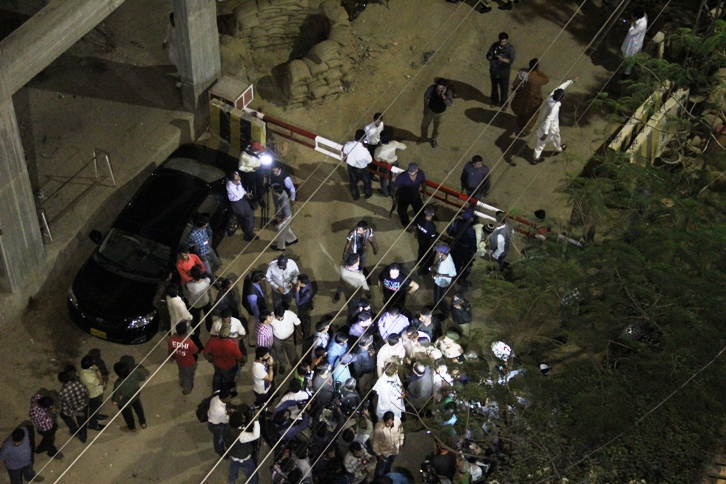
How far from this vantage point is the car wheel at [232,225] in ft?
55.4

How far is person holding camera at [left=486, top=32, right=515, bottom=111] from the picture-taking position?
60.1ft

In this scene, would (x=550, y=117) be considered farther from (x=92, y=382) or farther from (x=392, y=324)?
(x=92, y=382)

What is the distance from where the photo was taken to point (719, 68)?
62.6ft

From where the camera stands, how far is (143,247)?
15.9 meters

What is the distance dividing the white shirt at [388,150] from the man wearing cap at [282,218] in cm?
185

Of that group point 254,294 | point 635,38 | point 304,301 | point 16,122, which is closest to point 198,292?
point 254,294

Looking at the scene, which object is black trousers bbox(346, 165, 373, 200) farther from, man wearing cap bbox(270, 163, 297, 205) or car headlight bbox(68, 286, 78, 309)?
car headlight bbox(68, 286, 78, 309)

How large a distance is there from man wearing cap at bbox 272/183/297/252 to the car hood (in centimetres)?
218

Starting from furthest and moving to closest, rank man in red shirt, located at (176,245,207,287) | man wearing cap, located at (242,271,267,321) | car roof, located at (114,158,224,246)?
1. car roof, located at (114,158,224,246)
2. man in red shirt, located at (176,245,207,287)
3. man wearing cap, located at (242,271,267,321)

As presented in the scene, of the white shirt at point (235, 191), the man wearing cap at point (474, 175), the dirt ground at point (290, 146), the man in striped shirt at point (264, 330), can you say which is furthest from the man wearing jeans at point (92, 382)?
the man wearing cap at point (474, 175)

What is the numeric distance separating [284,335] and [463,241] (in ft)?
9.93

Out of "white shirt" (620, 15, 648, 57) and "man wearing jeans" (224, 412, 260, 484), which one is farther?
"white shirt" (620, 15, 648, 57)

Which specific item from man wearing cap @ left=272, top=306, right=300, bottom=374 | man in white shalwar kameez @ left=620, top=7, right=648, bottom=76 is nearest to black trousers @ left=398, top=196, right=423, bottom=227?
man wearing cap @ left=272, top=306, right=300, bottom=374

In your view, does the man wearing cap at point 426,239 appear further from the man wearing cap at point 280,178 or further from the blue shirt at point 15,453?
the blue shirt at point 15,453
